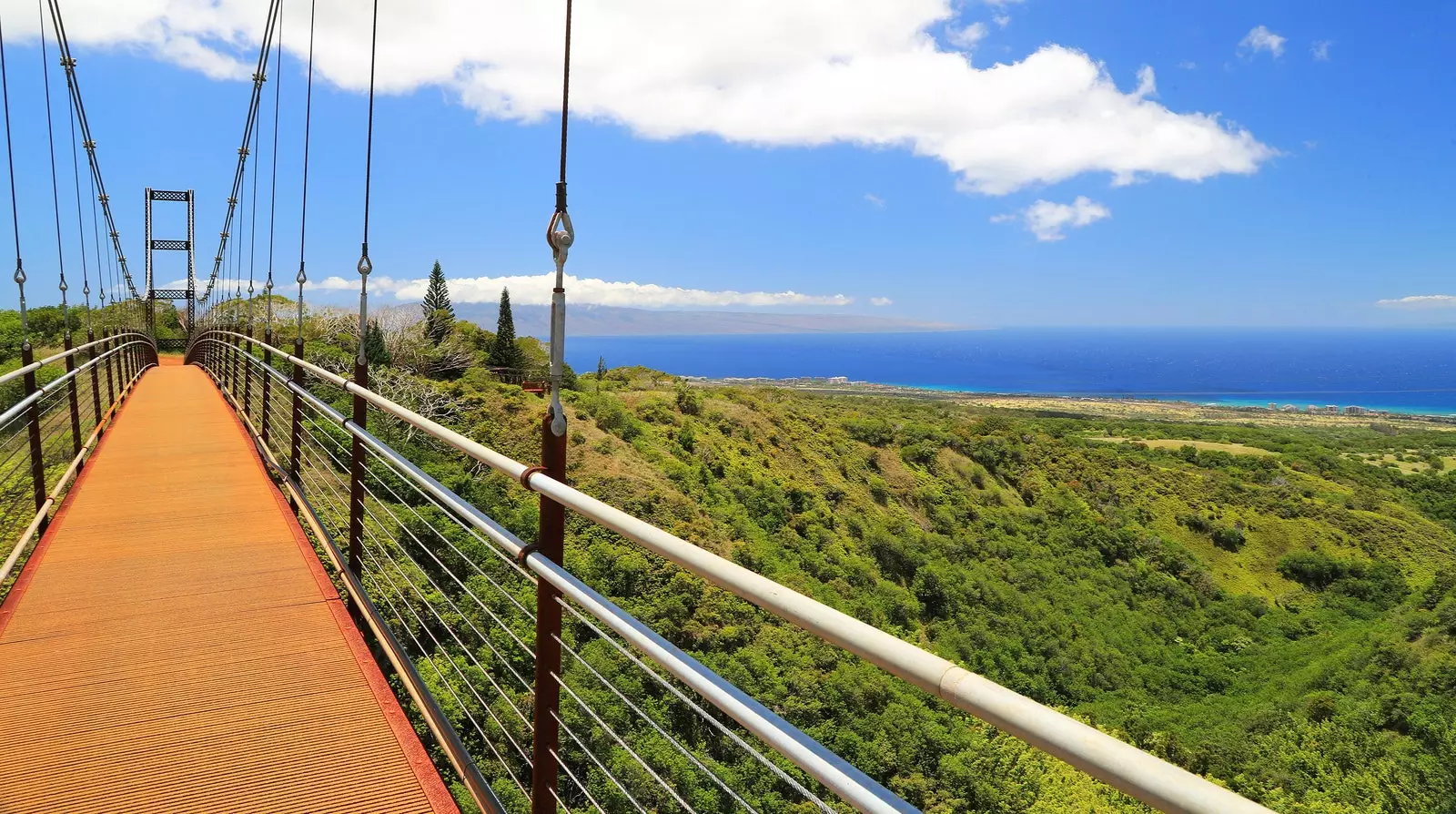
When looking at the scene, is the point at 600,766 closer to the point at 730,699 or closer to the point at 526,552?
the point at 526,552

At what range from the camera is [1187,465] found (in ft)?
165

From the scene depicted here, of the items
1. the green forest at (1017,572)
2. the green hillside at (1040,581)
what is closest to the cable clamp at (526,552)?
the green hillside at (1040,581)

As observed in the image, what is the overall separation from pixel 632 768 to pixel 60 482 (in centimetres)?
880

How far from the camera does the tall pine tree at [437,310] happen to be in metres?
34.2

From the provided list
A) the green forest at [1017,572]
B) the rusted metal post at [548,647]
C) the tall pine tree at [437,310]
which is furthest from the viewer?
the tall pine tree at [437,310]

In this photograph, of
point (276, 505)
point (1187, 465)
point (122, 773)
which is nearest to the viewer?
point (122, 773)

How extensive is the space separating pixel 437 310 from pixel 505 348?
563 cm

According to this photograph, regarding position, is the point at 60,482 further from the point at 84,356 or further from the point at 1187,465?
the point at 1187,465

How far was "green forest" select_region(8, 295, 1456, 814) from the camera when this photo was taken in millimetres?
17844

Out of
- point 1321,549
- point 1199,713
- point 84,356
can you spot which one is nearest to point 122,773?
point 84,356

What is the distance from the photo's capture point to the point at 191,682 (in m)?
2.50

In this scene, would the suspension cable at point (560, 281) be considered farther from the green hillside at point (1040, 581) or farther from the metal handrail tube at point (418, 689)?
the green hillside at point (1040, 581)

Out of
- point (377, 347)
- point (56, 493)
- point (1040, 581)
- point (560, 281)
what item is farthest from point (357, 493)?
point (1040, 581)

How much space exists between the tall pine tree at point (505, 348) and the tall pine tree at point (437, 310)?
226 cm
